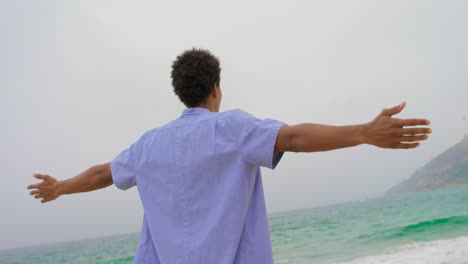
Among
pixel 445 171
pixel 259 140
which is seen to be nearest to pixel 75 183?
pixel 259 140

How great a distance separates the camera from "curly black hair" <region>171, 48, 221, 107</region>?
7.22 ft

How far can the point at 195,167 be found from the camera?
6.72ft

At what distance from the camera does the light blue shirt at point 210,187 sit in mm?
1973

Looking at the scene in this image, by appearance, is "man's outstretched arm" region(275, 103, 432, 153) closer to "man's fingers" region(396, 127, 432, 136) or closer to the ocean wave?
"man's fingers" region(396, 127, 432, 136)

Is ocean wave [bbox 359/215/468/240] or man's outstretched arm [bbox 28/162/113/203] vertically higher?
man's outstretched arm [bbox 28/162/113/203]

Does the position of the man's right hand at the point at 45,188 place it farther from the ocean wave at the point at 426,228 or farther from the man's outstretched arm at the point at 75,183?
the ocean wave at the point at 426,228

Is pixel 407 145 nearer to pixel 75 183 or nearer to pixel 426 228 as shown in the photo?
pixel 75 183

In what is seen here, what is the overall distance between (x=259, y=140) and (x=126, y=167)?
75 centimetres

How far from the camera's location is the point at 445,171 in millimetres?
116875

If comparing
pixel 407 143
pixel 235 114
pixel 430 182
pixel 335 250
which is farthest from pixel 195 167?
pixel 430 182

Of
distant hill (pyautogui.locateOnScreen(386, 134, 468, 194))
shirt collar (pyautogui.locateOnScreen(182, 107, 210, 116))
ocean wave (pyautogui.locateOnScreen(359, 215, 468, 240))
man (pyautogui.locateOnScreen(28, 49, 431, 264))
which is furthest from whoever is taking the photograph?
distant hill (pyautogui.locateOnScreen(386, 134, 468, 194))

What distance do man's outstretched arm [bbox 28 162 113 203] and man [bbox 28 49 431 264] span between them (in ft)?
0.92

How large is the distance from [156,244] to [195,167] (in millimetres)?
408

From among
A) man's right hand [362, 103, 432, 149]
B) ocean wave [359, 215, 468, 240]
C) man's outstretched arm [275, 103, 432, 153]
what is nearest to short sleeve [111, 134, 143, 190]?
man's outstretched arm [275, 103, 432, 153]
